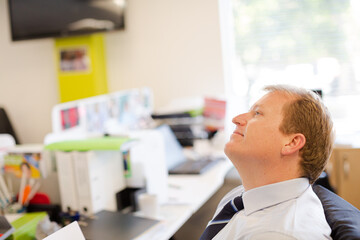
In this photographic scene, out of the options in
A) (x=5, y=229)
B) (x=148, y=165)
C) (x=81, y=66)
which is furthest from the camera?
(x=81, y=66)

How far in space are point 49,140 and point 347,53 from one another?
2.67 m

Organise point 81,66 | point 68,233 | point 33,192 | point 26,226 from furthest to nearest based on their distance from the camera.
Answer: point 81,66 → point 33,192 → point 26,226 → point 68,233

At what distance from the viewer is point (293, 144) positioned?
1.20 meters

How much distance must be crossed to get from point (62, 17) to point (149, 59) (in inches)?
36.0

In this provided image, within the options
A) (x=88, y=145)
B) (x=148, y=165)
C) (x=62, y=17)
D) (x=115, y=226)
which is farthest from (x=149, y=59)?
(x=115, y=226)

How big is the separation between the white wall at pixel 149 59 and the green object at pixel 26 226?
247 cm

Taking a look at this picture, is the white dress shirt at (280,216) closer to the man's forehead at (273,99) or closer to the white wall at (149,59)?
the man's forehead at (273,99)

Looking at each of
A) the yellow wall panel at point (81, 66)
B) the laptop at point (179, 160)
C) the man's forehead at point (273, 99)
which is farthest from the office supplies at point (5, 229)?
the yellow wall panel at point (81, 66)

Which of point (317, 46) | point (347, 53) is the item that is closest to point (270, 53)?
point (317, 46)

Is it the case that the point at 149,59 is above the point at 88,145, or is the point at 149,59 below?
above

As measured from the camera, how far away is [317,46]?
3754 mm

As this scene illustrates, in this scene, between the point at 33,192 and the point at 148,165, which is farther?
the point at 148,165

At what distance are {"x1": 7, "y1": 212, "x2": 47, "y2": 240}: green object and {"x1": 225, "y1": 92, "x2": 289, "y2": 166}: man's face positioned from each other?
2.94 feet

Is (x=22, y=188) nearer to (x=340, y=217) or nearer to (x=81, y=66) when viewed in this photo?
(x=340, y=217)
